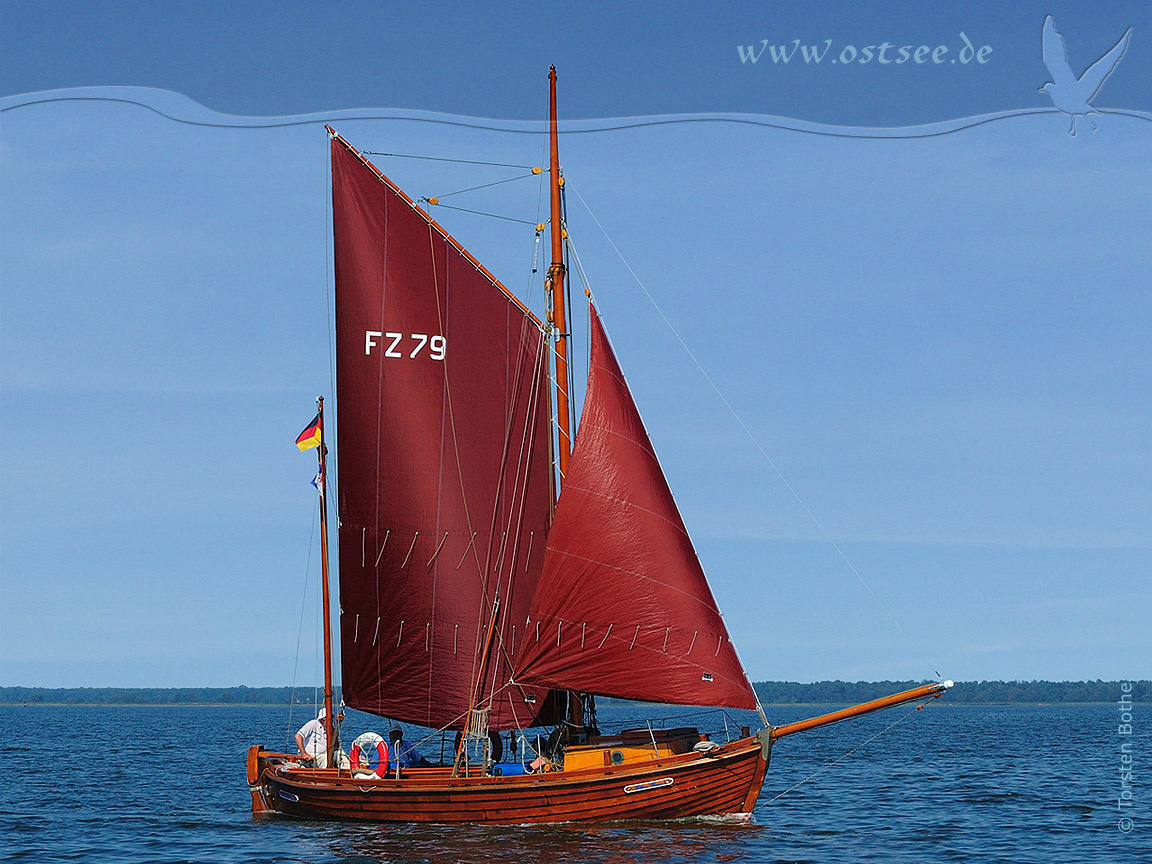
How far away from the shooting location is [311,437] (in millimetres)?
39688

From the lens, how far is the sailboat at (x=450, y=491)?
34.8m

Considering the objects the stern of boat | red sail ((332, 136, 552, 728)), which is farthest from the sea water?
red sail ((332, 136, 552, 728))

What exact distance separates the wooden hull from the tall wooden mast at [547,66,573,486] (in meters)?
9.03

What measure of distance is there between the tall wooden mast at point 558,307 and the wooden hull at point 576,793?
29.6 feet

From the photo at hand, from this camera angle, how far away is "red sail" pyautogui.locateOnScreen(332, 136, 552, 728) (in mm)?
38188

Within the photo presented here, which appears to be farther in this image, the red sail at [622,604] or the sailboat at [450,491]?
the sailboat at [450,491]

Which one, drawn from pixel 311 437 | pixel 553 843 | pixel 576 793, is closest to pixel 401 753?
pixel 576 793

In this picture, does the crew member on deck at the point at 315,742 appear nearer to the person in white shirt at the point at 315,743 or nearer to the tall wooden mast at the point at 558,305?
the person in white shirt at the point at 315,743

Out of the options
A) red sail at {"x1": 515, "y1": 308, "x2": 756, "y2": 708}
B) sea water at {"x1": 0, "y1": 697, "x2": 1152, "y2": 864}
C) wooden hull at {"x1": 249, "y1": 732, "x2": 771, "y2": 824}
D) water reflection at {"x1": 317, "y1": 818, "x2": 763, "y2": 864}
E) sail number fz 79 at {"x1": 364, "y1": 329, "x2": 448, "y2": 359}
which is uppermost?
sail number fz 79 at {"x1": 364, "y1": 329, "x2": 448, "y2": 359}

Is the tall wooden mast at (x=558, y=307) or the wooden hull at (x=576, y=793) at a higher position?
the tall wooden mast at (x=558, y=307)

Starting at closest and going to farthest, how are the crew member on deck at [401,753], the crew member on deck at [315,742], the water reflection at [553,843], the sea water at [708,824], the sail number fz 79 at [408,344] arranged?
the water reflection at [553,843], the sea water at [708,824], the crew member on deck at [401,753], the crew member on deck at [315,742], the sail number fz 79 at [408,344]

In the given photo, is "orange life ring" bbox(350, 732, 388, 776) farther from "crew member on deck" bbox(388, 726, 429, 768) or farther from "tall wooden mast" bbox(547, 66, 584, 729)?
"tall wooden mast" bbox(547, 66, 584, 729)

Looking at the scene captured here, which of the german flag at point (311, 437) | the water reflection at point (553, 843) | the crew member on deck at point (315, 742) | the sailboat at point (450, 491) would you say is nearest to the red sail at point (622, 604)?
the sailboat at point (450, 491)

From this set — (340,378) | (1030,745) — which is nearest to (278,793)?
(340,378)
